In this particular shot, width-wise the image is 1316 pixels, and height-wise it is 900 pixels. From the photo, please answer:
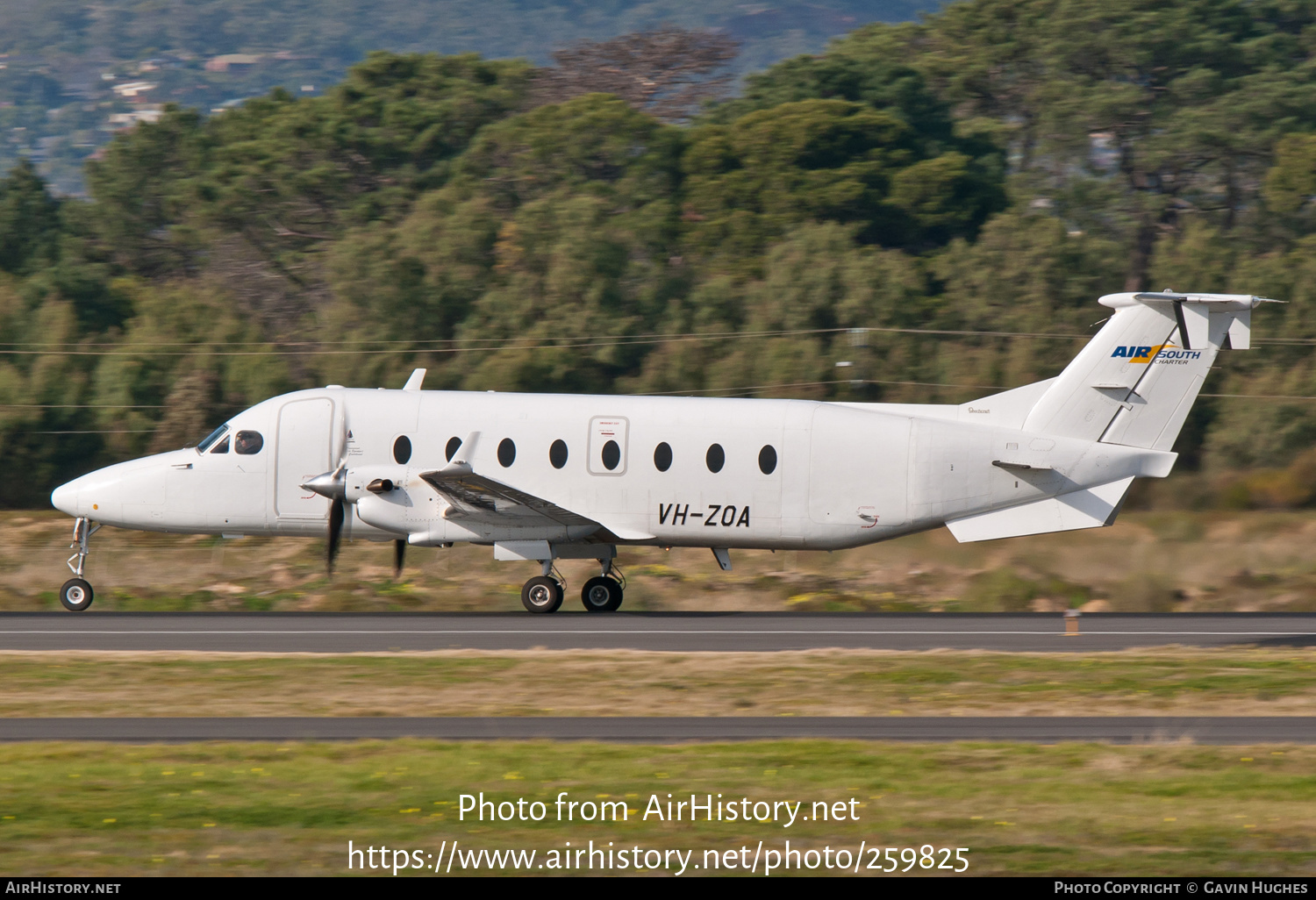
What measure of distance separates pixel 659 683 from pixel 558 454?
24.5ft

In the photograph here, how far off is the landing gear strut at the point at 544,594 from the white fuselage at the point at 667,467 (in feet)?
2.24

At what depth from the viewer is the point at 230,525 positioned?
24.0m

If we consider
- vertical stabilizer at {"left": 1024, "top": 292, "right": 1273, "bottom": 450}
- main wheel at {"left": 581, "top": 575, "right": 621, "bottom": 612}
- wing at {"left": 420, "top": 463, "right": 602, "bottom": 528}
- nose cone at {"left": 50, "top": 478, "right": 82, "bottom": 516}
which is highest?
vertical stabilizer at {"left": 1024, "top": 292, "right": 1273, "bottom": 450}

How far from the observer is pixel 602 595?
79.3 feet

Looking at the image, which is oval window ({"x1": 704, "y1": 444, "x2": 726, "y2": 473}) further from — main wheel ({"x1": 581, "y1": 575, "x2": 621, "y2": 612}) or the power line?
the power line

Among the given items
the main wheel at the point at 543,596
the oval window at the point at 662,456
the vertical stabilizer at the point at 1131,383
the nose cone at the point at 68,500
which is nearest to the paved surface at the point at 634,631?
the main wheel at the point at 543,596

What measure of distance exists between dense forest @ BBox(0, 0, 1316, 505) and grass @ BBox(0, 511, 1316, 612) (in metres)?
1.68

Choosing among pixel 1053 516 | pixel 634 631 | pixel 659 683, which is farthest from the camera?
pixel 1053 516

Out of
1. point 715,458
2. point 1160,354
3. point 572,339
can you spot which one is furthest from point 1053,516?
point 572,339

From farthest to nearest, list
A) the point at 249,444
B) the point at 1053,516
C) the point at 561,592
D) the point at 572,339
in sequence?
the point at 572,339
the point at 249,444
the point at 561,592
the point at 1053,516

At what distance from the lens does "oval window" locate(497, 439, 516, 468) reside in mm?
23531

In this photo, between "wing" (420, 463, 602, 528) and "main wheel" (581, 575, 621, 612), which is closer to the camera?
"wing" (420, 463, 602, 528)

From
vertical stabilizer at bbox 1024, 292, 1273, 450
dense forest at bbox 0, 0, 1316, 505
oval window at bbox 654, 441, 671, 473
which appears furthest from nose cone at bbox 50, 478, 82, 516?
vertical stabilizer at bbox 1024, 292, 1273, 450

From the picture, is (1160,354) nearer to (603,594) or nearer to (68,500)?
(603,594)
